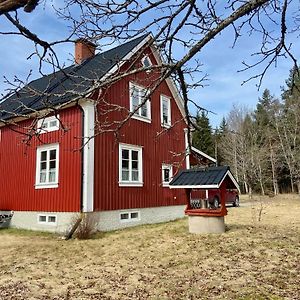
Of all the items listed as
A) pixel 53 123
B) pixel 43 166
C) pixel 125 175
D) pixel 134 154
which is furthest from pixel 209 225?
pixel 53 123

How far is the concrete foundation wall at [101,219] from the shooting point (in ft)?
41.7

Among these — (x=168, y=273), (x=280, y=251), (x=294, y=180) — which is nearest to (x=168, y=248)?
(x=168, y=273)

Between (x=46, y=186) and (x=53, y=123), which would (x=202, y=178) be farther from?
(x=53, y=123)

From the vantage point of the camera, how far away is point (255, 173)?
1593 inches

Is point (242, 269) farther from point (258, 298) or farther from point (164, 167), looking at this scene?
point (164, 167)

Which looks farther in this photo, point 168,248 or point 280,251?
point 168,248

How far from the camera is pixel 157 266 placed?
25.1ft

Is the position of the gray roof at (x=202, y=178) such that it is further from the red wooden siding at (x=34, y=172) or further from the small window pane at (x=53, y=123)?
the small window pane at (x=53, y=123)

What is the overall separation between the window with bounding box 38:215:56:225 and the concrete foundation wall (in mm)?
42

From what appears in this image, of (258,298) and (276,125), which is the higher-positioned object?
(276,125)

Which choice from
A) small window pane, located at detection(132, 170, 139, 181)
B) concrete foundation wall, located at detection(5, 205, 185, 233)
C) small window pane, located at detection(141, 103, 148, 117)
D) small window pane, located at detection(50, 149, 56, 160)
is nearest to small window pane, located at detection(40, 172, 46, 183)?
small window pane, located at detection(50, 149, 56, 160)

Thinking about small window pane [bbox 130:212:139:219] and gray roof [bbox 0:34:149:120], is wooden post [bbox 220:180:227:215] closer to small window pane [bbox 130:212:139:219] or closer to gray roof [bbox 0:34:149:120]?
small window pane [bbox 130:212:139:219]

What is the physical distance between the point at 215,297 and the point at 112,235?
6.86m

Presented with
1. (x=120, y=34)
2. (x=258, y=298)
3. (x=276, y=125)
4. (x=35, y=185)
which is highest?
(x=276, y=125)
